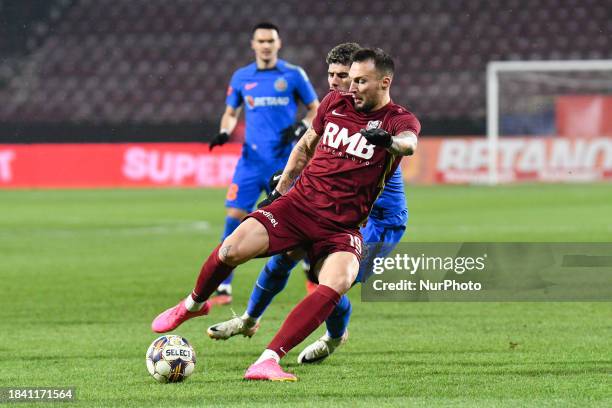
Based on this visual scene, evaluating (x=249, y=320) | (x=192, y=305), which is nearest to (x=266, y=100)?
(x=249, y=320)

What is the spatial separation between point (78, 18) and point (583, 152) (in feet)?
45.3

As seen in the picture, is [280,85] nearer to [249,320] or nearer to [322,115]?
[249,320]

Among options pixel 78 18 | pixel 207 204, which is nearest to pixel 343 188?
pixel 207 204

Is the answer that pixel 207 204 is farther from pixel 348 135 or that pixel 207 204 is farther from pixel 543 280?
pixel 348 135

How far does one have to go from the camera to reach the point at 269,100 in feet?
32.4

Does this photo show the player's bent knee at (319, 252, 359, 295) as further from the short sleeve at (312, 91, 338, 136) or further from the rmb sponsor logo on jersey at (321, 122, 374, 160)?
the short sleeve at (312, 91, 338, 136)

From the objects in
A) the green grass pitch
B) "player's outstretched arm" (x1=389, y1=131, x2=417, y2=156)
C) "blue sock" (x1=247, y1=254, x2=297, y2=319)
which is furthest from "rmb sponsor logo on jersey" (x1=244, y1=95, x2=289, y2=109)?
"player's outstretched arm" (x1=389, y1=131, x2=417, y2=156)

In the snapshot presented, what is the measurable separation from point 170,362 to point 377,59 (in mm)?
1804

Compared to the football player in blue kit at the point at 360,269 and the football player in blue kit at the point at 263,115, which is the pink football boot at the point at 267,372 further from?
the football player in blue kit at the point at 263,115

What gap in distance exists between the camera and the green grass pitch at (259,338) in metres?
5.34

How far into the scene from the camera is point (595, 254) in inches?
475

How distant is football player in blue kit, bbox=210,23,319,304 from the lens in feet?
31.8

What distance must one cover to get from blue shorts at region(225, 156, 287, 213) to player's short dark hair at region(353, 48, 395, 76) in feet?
12.9

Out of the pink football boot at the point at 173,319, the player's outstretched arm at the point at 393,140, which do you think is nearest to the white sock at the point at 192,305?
the pink football boot at the point at 173,319
